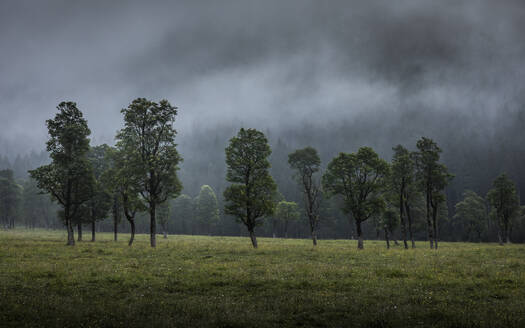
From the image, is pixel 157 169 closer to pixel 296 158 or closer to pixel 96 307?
pixel 296 158

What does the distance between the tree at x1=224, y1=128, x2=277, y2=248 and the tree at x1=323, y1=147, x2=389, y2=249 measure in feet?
42.7

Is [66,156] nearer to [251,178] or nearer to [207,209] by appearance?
[251,178]

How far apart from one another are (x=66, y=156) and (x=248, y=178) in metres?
26.9

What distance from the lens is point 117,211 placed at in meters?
51.4

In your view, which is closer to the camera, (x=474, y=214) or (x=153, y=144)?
(x=153, y=144)

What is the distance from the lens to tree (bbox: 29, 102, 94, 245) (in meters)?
37.7

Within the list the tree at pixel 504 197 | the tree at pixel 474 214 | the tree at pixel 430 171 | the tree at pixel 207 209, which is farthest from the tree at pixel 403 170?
the tree at pixel 207 209

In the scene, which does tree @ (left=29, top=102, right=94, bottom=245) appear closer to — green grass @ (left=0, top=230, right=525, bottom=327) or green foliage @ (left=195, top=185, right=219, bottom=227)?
green grass @ (left=0, top=230, right=525, bottom=327)

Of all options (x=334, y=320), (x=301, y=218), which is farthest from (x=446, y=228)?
(x=334, y=320)

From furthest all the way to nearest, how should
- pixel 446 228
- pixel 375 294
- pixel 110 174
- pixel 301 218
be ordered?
1. pixel 446 228
2. pixel 301 218
3. pixel 110 174
4. pixel 375 294

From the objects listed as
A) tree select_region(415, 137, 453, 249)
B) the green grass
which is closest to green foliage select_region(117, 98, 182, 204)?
the green grass

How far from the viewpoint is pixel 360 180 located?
146 feet

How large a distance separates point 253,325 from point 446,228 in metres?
143

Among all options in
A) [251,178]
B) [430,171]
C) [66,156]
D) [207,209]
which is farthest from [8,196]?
[430,171]
